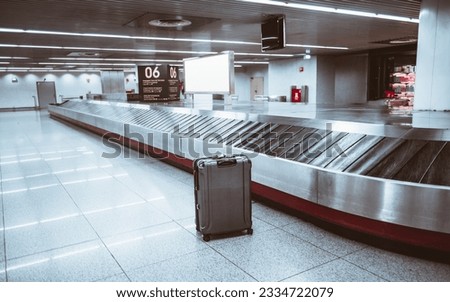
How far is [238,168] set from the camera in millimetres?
3398

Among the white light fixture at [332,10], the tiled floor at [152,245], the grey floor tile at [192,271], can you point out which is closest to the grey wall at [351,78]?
the white light fixture at [332,10]

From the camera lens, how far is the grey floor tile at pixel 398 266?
2.61 metres

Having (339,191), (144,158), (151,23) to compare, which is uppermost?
(151,23)

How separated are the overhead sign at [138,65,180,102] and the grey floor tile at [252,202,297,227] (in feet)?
28.4

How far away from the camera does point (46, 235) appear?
354 centimetres

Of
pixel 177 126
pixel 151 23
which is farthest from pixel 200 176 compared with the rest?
pixel 151 23

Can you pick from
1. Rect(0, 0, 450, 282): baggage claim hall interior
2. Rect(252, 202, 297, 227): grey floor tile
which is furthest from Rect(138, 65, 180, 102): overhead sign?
Rect(252, 202, 297, 227): grey floor tile

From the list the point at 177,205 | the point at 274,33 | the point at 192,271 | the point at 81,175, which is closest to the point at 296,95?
the point at 274,33

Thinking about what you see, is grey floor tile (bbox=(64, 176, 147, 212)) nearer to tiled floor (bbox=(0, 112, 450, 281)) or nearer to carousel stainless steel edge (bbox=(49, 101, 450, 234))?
tiled floor (bbox=(0, 112, 450, 281))

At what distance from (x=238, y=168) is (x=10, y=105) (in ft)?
111

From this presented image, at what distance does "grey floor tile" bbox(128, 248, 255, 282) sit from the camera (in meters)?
2.65

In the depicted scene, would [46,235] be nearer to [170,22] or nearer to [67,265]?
[67,265]

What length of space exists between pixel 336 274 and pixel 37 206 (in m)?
3.84
